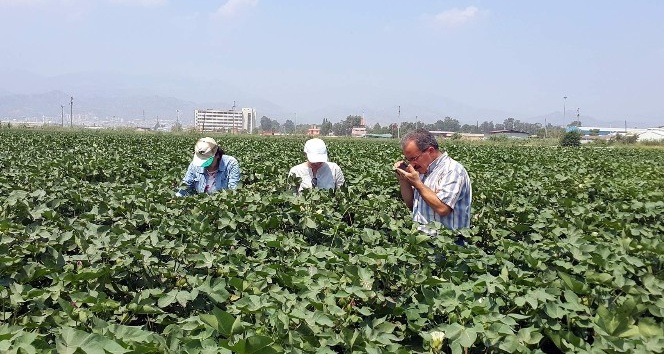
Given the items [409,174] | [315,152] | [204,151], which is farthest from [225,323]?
[204,151]

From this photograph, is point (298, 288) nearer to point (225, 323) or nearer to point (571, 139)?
point (225, 323)

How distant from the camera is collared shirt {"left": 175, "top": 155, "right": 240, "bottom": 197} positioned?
214 inches

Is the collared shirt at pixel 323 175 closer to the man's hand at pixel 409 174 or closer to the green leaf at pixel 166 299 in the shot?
the man's hand at pixel 409 174

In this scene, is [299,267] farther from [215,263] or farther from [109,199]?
[109,199]

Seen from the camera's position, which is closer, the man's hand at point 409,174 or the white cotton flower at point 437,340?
the white cotton flower at point 437,340

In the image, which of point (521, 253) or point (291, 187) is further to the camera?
point (291, 187)

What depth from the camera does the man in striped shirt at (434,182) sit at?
3.43 metres

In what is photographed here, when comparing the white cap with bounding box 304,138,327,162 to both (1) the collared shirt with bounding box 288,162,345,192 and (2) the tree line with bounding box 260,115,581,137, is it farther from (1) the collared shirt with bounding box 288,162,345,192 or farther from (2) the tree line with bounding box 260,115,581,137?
(2) the tree line with bounding box 260,115,581,137

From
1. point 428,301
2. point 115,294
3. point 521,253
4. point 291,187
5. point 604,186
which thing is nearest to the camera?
point 428,301

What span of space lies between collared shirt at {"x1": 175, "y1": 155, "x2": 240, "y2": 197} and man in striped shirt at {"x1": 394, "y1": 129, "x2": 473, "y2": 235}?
90.6 inches

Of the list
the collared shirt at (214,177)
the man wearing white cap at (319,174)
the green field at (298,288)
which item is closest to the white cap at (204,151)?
the collared shirt at (214,177)

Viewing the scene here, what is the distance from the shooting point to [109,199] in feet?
13.3

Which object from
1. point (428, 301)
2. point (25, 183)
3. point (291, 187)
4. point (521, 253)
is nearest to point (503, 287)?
point (428, 301)

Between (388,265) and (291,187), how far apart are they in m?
2.54
